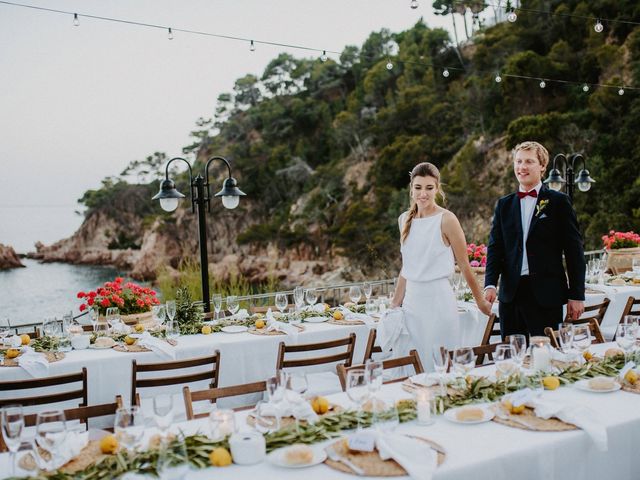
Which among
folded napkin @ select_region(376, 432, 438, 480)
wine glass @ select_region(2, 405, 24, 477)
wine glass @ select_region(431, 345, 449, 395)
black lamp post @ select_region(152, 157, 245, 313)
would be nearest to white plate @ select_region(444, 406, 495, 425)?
wine glass @ select_region(431, 345, 449, 395)

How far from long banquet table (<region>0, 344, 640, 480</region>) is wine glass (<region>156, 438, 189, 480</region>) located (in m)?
0.05

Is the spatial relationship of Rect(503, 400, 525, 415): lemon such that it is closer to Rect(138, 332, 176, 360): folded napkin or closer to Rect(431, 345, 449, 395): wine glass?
Rect(431, 345, 449, 395): wine glass

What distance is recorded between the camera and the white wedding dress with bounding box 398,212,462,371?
4.05 metres

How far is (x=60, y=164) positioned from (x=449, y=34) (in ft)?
70.6

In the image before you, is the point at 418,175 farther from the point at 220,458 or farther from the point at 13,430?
the point at 13,430

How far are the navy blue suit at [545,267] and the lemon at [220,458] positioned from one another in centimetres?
251

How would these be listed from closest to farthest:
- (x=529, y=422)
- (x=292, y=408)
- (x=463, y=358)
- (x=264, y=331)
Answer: (x=529, y=422), (x=292, y=408), (x=463, y=358), (x=264, y=331)

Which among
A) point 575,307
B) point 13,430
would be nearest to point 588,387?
point 575,307

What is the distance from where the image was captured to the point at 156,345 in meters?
4.16

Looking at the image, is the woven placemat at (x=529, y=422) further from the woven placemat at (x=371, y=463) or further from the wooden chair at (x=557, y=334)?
the wooden chair at (x=557, y=334)

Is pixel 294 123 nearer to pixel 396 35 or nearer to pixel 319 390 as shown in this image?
pixel 396 35

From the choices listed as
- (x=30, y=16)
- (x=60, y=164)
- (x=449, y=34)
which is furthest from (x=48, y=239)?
(x=449, y=34)

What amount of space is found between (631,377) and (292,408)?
4.80ft

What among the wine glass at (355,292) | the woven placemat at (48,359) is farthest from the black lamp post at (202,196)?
the woven placemat at (48,359)
